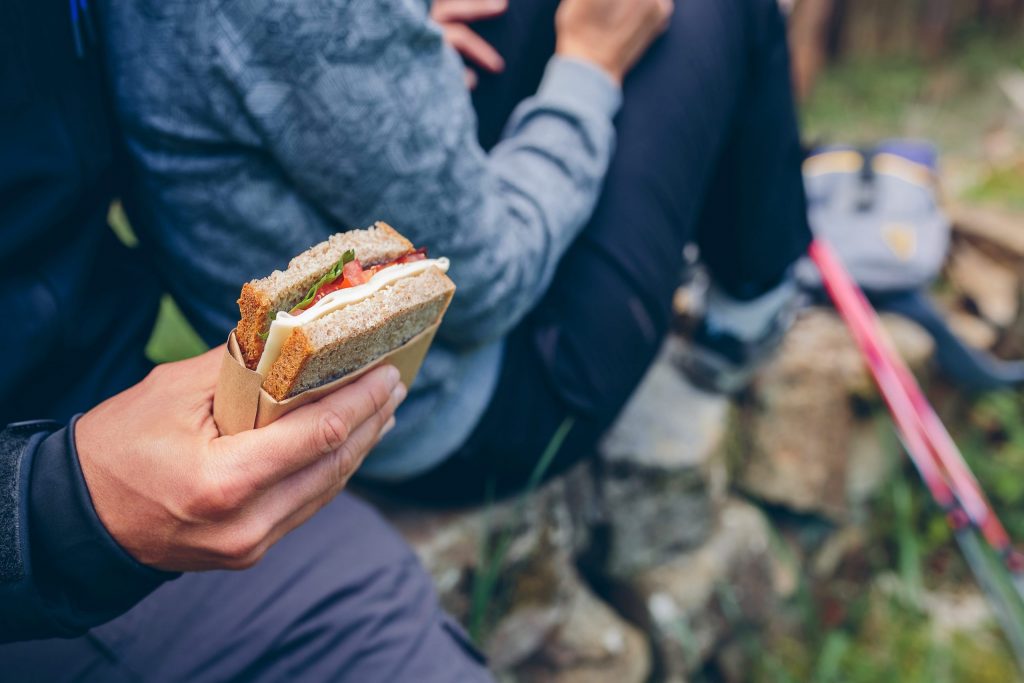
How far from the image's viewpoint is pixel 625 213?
1.51 meters

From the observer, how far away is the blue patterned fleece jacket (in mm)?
932

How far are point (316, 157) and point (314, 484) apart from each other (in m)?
0.38

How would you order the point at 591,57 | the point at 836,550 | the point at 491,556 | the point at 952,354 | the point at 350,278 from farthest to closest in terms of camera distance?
the point at 952,354
the point at 836,550
the point at 491,556
the point at 591,57
the point at 350,278

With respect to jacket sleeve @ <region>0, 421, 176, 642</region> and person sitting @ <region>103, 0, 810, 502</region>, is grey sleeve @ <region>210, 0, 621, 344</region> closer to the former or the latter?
person sitting @ <region>103, 0, 810, 502</region>

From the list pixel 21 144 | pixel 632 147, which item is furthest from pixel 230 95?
pixel 632 147

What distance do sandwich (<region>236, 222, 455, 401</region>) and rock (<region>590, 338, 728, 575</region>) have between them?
124 centimetres

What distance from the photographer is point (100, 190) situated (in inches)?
41.6

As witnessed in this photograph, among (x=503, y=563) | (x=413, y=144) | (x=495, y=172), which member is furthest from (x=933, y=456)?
(x=413, y=144)

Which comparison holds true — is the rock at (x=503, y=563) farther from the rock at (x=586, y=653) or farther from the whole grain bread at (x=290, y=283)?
the whole grain bread at (x=290, y=283)

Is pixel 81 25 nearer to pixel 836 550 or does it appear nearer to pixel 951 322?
pixel 836 550

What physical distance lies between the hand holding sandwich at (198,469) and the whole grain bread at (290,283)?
3.3 inches

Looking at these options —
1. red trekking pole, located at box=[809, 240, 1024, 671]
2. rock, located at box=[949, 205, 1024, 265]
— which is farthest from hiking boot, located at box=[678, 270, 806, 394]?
rock, located at box=[949, 205, 1024, 265]

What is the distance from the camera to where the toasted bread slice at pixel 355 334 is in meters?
0.81

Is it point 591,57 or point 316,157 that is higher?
point 316,157
